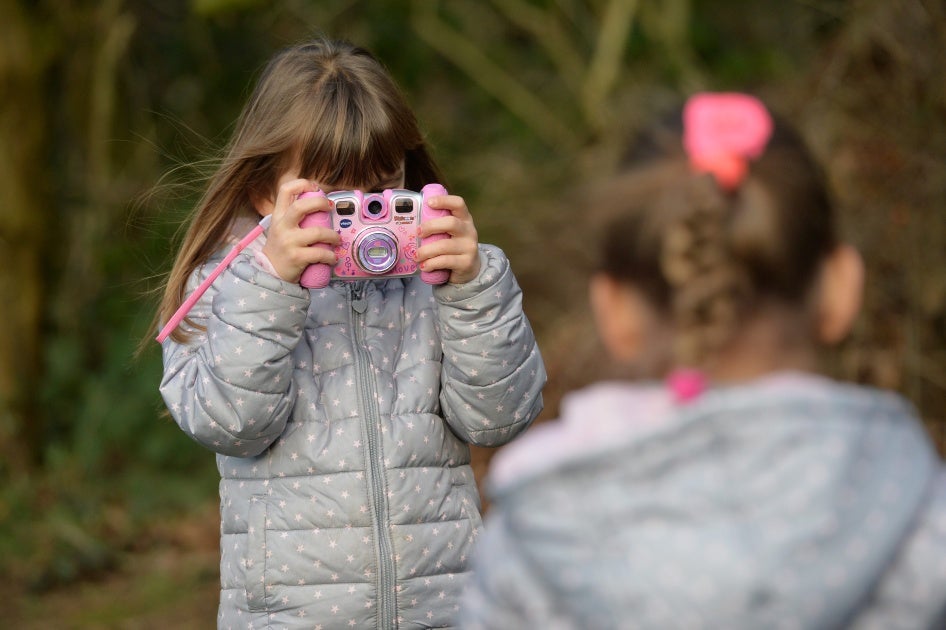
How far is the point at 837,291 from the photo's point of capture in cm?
147

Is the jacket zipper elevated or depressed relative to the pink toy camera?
depressed

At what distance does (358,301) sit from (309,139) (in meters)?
0.32

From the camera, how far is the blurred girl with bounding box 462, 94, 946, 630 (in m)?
1.29

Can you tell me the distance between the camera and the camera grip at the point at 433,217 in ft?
7.11

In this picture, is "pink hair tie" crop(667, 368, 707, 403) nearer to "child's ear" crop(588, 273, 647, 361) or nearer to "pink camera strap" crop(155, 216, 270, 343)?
"child's ear" crop(588, 273, 647, 361)

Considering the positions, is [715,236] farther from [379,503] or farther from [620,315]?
[379,503]

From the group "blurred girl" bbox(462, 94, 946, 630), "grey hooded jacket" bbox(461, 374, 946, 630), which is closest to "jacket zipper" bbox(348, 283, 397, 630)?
"blurred girl" bbox(462, 94, 946, 630)

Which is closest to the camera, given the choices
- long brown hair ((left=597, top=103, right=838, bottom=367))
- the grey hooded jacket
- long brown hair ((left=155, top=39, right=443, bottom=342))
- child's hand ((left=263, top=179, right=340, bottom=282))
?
the grey hooded jacket

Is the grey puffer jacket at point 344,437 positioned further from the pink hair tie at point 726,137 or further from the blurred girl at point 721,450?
the pink hair tie at point 726,137

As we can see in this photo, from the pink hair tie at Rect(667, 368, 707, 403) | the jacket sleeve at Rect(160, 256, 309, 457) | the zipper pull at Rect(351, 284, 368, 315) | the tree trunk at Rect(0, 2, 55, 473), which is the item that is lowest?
the pink hair tie at Rect(667, 368, 707, 403)

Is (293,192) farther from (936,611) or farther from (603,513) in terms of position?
(936,611)

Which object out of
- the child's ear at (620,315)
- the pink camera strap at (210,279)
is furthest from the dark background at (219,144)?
the child's ear at (620,315)

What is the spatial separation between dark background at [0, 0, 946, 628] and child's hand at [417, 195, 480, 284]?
6.44 feet

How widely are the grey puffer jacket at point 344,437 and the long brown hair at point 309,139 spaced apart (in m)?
0.23
